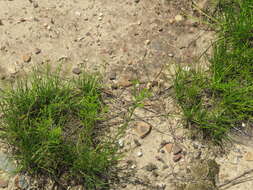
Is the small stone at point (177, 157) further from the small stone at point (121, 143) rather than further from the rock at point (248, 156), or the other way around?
the rock at point (248, 156)

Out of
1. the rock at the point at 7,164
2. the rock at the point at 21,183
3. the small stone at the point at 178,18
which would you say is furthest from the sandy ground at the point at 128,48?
the rock at the point at 21,183

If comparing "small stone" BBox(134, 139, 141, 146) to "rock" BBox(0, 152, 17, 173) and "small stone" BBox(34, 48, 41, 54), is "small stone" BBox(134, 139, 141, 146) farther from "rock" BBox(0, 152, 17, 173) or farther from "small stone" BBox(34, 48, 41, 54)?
"small stone" BBox(34, 48, 41, 54)

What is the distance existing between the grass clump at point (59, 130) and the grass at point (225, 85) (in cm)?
71

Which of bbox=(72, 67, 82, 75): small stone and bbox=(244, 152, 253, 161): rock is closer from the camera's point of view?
bbox=(244, 152, 253, 161): rock

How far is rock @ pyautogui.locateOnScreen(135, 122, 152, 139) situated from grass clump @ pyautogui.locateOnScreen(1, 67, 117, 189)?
0.24m

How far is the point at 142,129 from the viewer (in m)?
2.74

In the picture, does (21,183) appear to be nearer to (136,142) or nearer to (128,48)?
(136,142)

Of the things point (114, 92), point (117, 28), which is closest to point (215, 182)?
point (114, 92)

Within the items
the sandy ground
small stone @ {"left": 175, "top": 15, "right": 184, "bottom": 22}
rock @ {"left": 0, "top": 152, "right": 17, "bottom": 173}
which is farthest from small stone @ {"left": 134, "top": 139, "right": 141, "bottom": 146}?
small stone @ {"left": 175, "top": 15, "right": 184, "bottom": 22}

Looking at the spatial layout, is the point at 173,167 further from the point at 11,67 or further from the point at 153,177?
the point at 11,67

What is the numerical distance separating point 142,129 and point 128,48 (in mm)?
791

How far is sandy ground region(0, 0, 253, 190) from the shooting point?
2691mm

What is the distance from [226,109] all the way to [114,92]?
923mm

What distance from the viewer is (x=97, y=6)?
328 centimetres
